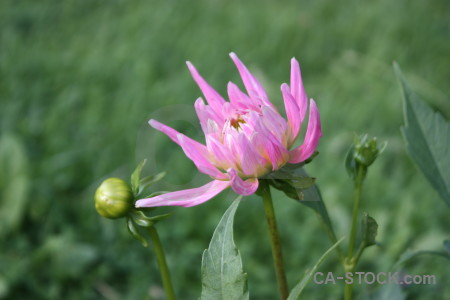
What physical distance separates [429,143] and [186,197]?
0.36 metres

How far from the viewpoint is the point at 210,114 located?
0.64m

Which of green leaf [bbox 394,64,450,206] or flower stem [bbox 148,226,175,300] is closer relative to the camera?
flower stem [bbox 148,226,175,300]

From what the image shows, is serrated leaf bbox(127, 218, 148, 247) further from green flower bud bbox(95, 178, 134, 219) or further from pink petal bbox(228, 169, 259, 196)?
pink petal bbox(228, 169, 259, 196)

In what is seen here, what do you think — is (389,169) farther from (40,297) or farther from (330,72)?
(40,297)

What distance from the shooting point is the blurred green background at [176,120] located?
59.6 inches

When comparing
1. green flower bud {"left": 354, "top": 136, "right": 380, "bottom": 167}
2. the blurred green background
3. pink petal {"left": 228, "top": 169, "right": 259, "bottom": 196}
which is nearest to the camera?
pink petal {"left": 228, "top": 169, "right": 259, "bottom": 196}

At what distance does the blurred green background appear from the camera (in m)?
1.51

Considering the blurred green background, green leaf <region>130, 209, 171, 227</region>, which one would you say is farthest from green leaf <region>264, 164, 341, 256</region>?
the blurred green background

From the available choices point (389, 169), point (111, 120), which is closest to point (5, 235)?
point (111, 120)

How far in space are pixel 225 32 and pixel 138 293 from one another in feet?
4.91

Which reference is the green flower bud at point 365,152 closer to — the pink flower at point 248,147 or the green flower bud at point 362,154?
the green flower bud at point 362,154

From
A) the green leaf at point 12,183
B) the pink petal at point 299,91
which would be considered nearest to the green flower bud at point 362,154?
the pink petal at point 299,91

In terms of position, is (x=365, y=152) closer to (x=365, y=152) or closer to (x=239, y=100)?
(x=365, y=152)

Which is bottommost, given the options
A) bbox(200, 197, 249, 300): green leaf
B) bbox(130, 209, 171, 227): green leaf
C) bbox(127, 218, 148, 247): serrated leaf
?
bbox(200, 197, 249, 300): green leaf
